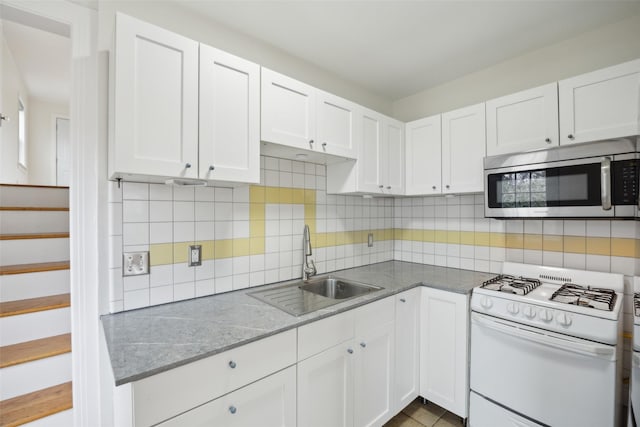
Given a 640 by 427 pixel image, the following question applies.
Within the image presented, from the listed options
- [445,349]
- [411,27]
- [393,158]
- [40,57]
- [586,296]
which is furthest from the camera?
[40,57]

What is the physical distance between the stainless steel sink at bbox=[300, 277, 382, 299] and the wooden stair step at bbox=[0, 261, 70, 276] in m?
1.53

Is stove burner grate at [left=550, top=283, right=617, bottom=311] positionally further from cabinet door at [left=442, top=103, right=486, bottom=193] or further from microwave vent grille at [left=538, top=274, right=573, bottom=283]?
cabinet door at [left=442, top=103, right=486, bottom=193]

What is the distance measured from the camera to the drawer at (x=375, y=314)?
1587 millimetres

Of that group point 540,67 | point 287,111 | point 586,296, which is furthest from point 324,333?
point 540,67

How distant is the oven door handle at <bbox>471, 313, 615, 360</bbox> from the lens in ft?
4.25

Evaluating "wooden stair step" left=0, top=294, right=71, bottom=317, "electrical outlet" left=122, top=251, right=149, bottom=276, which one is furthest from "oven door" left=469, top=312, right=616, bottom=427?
"wooden stair step" left=0, top=294, right=71, bottom=317

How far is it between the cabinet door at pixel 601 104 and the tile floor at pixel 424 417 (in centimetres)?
192

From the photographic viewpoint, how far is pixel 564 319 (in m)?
1.40

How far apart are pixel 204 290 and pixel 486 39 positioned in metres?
2.42

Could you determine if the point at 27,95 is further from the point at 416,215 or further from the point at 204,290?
the point at 416,215

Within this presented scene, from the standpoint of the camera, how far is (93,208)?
53.6 inches

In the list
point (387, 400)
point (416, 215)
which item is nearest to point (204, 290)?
point (387, 400)

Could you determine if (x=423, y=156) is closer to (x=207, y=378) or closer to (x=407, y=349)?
(x=407, y=349)

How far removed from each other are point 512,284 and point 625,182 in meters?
0.78
